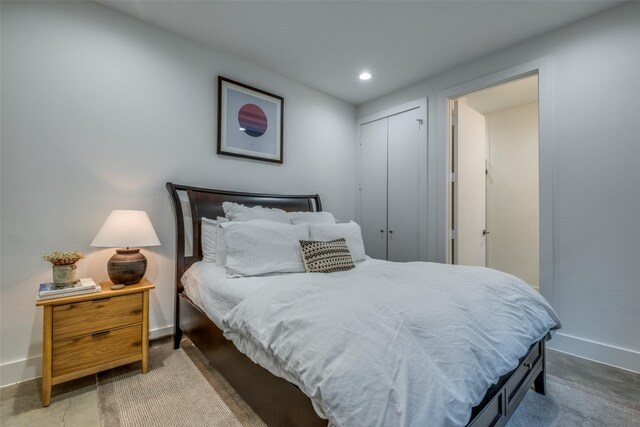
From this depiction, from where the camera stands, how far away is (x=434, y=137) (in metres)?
3.22

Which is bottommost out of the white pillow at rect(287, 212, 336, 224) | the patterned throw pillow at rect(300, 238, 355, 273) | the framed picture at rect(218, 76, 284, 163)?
the patterned throw pillow at rect(300, 238, 355, 273)

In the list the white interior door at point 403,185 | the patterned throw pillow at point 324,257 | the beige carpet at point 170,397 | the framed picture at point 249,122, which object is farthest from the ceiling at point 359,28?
the beige carpet at point 170,397

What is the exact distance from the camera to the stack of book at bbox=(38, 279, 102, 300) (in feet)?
5.43

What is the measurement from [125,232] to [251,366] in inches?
50.2

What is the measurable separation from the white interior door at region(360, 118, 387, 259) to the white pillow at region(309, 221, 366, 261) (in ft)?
3.87

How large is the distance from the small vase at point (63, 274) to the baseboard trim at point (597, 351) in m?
3.68

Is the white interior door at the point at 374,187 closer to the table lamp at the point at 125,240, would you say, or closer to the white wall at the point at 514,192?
the white wall at the point at 514,192

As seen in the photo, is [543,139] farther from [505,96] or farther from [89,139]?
[89,139]

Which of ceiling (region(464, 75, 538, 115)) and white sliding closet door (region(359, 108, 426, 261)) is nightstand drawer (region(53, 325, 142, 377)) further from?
ceiling (region(464, 75, 538, 115))

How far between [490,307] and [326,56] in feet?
8.59

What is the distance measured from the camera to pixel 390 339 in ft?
3.22

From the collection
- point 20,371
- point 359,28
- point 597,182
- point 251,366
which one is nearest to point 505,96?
point 597,182

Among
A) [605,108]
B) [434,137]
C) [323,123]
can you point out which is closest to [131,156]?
[323,123]

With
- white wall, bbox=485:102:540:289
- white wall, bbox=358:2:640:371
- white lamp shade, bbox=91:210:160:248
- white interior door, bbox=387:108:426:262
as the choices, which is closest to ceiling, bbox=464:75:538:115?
white wall, bbox=485:102:540:289
